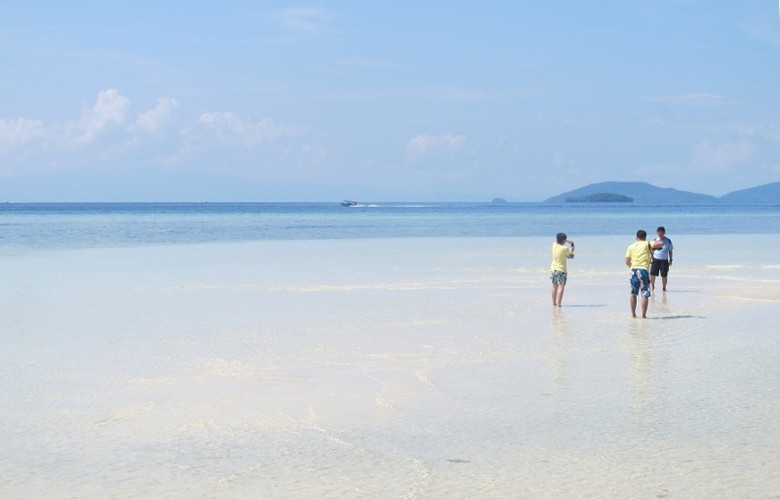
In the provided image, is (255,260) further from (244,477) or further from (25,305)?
(244,477)

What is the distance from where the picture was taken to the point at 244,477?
7246mm

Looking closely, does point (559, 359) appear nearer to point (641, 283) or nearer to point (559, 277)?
point (641, 283)

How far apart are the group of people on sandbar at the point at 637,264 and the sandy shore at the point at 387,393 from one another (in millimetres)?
467

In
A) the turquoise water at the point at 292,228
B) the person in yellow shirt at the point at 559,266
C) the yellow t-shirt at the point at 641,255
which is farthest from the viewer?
the turquoise water at the point at 292,228

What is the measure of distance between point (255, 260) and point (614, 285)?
14.5m

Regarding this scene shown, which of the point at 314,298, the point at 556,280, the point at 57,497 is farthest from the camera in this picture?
the point at 314,298

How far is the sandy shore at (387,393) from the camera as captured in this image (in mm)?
7266

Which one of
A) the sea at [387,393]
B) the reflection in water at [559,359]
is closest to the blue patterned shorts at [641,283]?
the sea at [387,393]

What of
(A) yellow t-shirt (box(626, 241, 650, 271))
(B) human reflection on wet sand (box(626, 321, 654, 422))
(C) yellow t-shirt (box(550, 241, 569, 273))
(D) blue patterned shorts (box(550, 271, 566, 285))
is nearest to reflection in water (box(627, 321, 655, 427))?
(B) human reflection on wet sand (box(626, 321, 654, 422))

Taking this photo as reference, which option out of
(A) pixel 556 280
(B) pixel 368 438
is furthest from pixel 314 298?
(B) pixel 368 438

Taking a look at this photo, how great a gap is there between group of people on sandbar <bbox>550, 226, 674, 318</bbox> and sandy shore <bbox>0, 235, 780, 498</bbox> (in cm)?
47

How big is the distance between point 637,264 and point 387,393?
301 inches

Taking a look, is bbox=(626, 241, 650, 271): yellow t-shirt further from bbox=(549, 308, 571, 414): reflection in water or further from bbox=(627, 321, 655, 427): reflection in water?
bbox=(549, 308, 571, 414): reflection in water

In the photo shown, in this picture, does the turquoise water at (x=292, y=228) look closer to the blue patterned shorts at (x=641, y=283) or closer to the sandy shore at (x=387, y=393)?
the sandy shore at (x=387, y=393)
